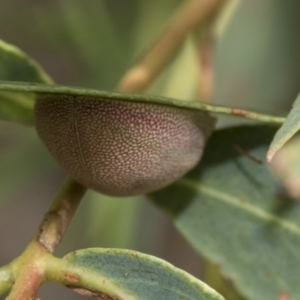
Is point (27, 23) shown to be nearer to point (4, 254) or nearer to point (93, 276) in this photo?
point (4, 254)

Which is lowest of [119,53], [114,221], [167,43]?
[114,221]

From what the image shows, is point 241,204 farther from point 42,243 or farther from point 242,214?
point 42,243

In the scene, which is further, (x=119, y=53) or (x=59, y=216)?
(x=119, y=53)

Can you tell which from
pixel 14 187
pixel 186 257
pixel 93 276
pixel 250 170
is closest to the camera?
pixel 93 276

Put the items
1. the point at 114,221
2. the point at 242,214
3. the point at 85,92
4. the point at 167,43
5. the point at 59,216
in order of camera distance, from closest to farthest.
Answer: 1. the point at 85,92
2. the point at 59,216
3. the point at 242,214
4. the point at 167,43
5. the point at 114,221

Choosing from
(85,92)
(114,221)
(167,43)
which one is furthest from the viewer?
(114,221)

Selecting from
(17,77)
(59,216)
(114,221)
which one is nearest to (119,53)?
(114,221)

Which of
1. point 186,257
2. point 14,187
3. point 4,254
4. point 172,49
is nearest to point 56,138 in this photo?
point 172,49
